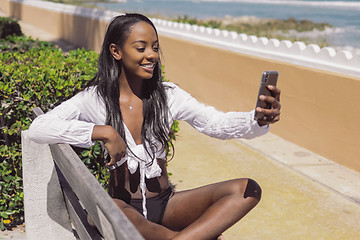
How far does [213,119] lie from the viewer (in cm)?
253

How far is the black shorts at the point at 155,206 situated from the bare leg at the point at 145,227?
147 mm

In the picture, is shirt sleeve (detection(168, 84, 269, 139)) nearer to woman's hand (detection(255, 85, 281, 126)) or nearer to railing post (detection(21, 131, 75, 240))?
woman's hand (detection(255, 85, 281, 126))

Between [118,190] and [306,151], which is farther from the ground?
[118,190]

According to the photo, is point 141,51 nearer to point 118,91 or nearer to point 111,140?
point 118,91

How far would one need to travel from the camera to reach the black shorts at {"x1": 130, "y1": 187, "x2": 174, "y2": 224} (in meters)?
2.52

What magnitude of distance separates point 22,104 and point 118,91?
139 cm

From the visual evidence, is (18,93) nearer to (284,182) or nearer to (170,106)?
(170,106)

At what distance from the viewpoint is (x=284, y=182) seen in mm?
4930

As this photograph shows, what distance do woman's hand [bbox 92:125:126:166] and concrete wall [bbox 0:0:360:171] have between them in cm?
359

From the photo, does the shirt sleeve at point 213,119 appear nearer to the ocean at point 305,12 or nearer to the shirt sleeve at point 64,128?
the shirt sleeve at point 64,128

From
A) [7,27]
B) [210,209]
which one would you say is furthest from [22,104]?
[7,27]

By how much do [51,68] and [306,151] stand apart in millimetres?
3587

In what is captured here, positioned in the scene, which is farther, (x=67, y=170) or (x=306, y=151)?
(x=306, y=151)

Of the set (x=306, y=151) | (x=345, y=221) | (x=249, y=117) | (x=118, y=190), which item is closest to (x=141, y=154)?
(x=118, y=190)
